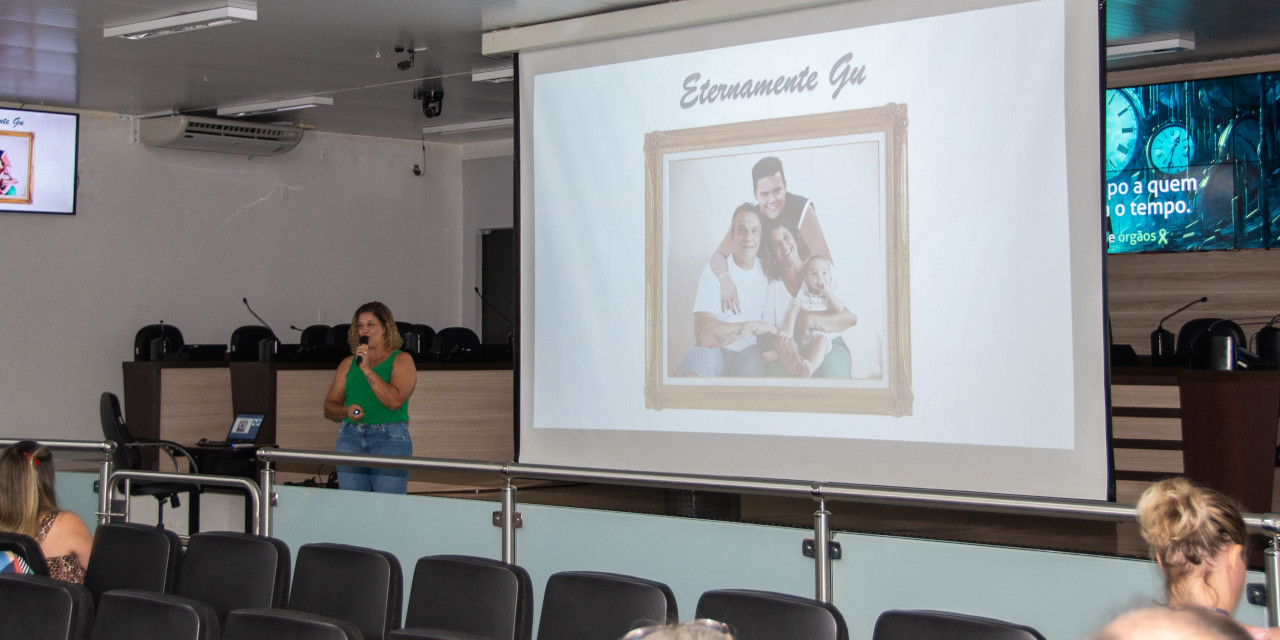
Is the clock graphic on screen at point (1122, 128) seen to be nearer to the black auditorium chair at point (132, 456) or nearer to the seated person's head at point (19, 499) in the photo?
the black auditorium chair at point (132, 456)

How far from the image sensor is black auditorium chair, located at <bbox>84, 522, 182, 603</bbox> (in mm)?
3334

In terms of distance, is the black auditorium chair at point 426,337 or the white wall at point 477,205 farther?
the white wall at point 477,205

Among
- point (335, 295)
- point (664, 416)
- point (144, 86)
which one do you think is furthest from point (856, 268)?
point (335, 295)

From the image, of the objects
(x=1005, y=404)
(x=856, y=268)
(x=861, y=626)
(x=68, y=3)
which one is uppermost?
(x=68, y=3)

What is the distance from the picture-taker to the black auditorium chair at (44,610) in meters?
2.66

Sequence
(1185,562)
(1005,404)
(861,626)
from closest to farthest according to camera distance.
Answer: (1185,562), (861,626), (1005,404)

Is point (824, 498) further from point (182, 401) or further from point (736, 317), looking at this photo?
point (182, 401)

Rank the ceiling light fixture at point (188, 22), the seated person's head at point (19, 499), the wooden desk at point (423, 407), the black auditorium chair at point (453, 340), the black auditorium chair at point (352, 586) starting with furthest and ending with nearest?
the black auditorium chair at point (453, 340) < the wooden desk at point (423, 407) < the ceiling light fixture at point (188, 22) < the seated person's head at point (19, 499) < the black auditorium chair at point (352, 586)

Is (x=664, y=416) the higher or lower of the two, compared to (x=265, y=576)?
higher

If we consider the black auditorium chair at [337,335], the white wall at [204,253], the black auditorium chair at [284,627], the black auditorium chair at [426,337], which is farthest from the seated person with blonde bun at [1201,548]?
the white wall at [204,253]

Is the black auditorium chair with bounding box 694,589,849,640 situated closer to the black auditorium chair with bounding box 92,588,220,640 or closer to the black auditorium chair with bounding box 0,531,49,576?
the black auditorium chair with bounding box 92,588,220,640

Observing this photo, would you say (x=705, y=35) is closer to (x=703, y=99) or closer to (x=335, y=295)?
(x=703, y=99)

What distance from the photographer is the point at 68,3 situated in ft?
18.4

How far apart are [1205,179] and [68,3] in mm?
7100
